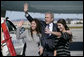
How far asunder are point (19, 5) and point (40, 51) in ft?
44.1

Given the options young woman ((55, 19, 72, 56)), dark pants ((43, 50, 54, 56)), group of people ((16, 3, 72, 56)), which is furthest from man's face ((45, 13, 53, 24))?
dark pants ((43, 50, 54, 56))

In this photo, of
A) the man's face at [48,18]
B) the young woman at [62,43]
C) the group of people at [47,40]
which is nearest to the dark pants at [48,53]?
the group of people at [47,40]

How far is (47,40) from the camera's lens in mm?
5836

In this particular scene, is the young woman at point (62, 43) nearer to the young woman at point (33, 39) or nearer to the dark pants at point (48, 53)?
the dark pants at point (48, 53)

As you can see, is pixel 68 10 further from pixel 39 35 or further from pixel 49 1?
pixel 39 35

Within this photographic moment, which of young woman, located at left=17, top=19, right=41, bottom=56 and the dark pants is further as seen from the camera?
the dark pants

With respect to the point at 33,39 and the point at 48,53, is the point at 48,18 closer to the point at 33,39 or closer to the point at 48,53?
the point at 33,39

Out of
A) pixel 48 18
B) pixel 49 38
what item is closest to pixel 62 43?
Result: pixel 49 38

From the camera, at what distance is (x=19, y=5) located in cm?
1898

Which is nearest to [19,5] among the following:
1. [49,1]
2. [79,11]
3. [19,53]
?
[49,1]

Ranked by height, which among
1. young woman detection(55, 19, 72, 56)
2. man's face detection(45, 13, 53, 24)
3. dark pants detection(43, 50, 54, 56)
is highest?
man's face detection(45, 13, 53, 24)

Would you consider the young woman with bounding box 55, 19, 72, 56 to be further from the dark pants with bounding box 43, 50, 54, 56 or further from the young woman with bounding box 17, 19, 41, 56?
the young woman with bounding box 17, 19, 41, 56

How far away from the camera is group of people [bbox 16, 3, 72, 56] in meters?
5.71

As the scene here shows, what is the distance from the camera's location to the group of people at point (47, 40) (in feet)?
18.7
